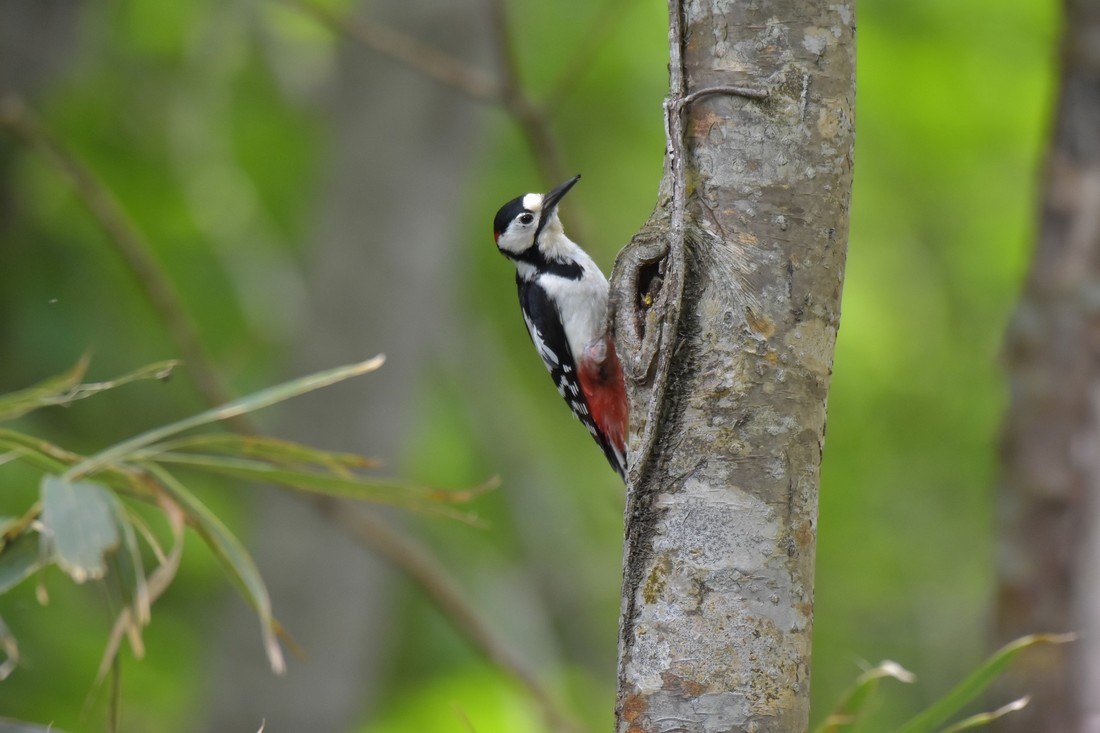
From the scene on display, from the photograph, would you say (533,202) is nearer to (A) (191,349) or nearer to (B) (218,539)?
(A) (191,349)

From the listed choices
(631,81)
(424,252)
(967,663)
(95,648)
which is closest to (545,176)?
(424,252)

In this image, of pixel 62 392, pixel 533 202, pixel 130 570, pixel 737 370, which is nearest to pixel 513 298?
pixel 533 202

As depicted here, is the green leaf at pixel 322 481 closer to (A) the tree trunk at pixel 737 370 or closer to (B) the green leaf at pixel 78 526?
(B) the green leaf at pixel 78 526

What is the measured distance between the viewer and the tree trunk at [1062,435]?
3.22 meters

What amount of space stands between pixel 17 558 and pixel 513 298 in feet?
21.5

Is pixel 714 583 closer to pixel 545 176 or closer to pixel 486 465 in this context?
pixel 545 176

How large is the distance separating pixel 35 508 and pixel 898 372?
268 inches

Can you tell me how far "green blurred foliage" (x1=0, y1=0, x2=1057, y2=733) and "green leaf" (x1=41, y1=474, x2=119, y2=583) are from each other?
3.84m

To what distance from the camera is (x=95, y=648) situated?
600 centimetres

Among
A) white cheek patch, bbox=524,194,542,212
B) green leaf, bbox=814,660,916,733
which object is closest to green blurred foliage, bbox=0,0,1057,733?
white cheek patch, bbox=524,194,542,212

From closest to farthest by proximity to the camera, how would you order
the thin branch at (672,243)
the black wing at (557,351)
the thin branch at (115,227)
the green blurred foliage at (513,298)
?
the thin branch at (672,243) → the thin branch at (115,227) → the black wing at (557,351) → the green blurred foliage at (513,298)

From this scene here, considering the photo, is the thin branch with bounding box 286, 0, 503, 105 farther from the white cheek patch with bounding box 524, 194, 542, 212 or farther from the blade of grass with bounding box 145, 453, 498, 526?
the blade of grass with bounding box 145, 453, 498, 526

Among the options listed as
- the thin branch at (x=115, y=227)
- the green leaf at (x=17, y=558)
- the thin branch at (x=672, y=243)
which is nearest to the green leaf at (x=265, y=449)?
the green leaf at (x=17, y=558)

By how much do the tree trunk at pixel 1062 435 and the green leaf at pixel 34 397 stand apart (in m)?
2.57
